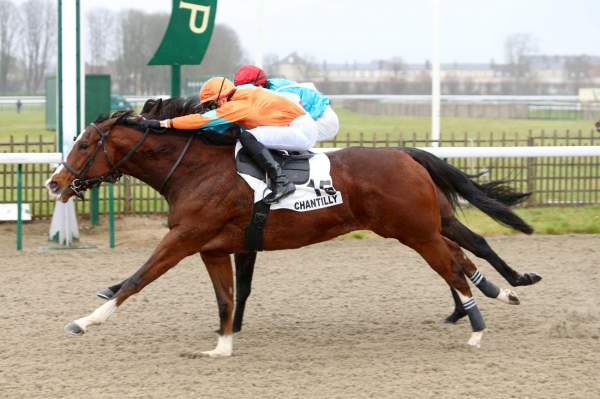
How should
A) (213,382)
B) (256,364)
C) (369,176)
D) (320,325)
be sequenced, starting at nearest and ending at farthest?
1. (213,382)
2. (256,364)
3. (369,176)
4. (320,325)

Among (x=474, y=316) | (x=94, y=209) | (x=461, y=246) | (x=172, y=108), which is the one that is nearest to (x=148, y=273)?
(x=172, y=108)

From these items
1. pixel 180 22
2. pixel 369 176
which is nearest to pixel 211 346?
pixel 369 176

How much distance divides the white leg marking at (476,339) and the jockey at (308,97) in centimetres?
173

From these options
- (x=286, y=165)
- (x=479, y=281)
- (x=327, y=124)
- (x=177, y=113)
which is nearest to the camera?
(x=286, y=165)

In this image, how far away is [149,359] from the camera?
19.9 feet

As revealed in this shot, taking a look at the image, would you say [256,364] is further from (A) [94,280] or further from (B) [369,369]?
(A) [94,280]

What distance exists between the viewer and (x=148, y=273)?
19.7ft

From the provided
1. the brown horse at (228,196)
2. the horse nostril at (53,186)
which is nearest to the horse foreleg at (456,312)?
the brown horse at (228,196)

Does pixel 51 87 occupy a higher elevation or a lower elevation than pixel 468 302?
higher

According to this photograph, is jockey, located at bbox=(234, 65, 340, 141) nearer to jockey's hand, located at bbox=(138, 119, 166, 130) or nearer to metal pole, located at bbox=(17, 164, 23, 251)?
jockey's hand, located at bbox=(138, 119, 166, 130)

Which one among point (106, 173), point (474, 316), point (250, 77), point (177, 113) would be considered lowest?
point (474, 316)

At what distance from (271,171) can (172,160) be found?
0.65 meters

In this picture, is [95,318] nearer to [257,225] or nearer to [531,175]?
[257,225]

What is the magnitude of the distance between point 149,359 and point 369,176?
173 cm
